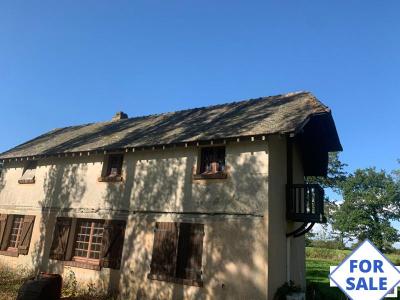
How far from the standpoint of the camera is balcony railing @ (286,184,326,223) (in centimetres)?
1091

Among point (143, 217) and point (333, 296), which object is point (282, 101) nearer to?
point (143, 217)

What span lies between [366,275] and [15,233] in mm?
14858

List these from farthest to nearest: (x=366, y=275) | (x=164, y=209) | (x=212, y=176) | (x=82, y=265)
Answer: (x=82, y=265)
(x=164, y=209)
(x=212, y=176)
(x=366, y=275)

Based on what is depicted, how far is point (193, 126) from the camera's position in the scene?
13.3 meters

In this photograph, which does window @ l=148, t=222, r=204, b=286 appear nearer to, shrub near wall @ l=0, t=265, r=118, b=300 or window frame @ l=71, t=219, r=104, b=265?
shrub near wall @ l=0, t=265, r=118, b=300

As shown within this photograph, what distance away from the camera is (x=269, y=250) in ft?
31.2

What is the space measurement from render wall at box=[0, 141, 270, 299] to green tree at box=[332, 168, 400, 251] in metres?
50.1

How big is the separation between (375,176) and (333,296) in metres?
51.8

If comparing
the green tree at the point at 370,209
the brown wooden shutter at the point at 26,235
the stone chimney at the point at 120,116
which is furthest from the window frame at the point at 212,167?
the green tree at the point at 370,209

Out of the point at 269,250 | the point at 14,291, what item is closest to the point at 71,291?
the point at 14,291

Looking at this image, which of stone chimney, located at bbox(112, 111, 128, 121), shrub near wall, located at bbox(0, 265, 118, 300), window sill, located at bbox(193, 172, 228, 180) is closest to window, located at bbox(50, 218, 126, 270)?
shrub near wall, located at bbox(0, 265, 118, 300)

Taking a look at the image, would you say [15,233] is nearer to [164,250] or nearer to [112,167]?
[112,167]

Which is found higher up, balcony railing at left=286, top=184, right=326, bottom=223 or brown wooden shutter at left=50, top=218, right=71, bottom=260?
balcony railing at left=286, top=184, right=326, bottom=223

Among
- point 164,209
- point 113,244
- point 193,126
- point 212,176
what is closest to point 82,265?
point 113,244
